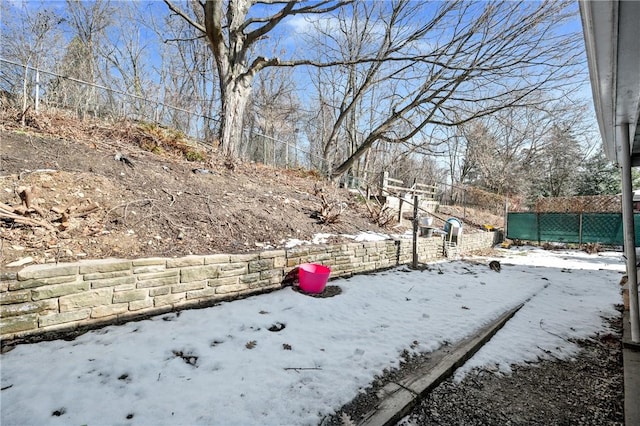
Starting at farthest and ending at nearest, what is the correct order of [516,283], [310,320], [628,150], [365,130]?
[365,130] < [516,283] < [310,320] < [628,150]

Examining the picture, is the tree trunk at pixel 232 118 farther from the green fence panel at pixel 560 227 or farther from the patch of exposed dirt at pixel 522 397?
the green fence panel at pixel 560 227

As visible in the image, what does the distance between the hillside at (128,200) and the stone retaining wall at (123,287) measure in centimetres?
26

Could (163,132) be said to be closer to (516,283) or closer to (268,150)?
(268,150)

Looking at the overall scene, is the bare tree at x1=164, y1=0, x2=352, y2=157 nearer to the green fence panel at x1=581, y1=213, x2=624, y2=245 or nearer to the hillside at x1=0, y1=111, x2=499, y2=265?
the hillside at x1=0, y1=111, x2=499, y2=265

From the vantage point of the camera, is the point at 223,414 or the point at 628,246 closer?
the point at 223,414

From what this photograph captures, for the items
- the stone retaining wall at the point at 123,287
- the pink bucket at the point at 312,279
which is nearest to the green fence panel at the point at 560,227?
the stone retaining wall at the point at 123,287

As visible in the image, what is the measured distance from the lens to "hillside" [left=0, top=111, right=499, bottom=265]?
2.58m

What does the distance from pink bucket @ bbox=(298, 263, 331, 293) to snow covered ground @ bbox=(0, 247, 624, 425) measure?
0.19m

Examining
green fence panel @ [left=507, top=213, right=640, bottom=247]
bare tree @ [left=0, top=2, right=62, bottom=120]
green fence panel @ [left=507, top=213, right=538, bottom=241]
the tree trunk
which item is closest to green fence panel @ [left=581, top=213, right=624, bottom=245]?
green fence panel @ [left=507, top=213, right=640, bottom=247]

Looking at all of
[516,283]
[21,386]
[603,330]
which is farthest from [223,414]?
[516,283]

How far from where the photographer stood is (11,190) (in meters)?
2.77

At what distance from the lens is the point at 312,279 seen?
132 inches

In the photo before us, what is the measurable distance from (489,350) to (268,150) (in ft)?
31.0

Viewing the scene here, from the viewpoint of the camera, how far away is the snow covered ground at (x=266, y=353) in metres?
1.49
